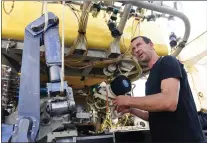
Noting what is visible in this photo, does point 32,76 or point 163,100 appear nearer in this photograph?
point 32,76

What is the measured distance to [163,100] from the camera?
1111 millimetres

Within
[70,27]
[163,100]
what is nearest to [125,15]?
[70,27]

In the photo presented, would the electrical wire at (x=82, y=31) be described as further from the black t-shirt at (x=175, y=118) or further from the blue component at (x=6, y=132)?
the blue component at (x=6, y=132)

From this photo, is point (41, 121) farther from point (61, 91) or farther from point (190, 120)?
point (190, 120)

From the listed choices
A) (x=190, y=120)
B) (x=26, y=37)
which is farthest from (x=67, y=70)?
(x=190, y=120)

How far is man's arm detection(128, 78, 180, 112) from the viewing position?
1.11 meters

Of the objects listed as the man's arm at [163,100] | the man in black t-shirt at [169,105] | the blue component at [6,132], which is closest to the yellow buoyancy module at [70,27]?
the man in black t-shirt at [169,105]

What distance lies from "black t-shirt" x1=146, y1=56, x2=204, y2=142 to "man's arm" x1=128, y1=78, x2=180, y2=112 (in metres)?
0.06

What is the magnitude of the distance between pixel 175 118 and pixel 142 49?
1.86 ft

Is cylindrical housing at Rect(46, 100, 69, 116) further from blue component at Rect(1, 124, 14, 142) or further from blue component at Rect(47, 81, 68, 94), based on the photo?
blue component at Rect(1, 124, 14, 142)

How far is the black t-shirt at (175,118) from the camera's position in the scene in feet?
3.75

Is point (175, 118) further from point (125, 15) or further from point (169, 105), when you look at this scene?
point (125, 15)

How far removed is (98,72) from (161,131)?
3.25 feet

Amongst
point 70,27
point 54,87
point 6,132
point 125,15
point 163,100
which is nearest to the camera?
point 6,132
